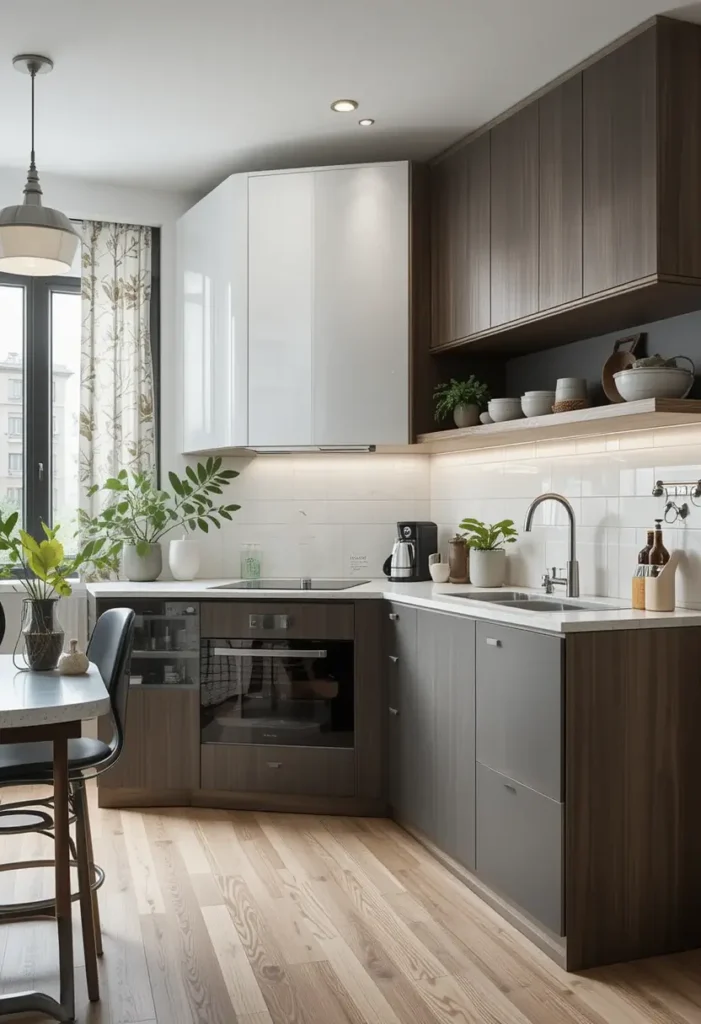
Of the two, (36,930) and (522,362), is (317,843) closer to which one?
(36,930)

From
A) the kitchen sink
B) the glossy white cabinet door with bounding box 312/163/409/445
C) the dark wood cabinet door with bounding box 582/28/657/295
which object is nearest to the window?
the glossy white cabinet door with bounding box 312/163/409/445

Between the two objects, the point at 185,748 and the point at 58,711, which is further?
the point at 185,748

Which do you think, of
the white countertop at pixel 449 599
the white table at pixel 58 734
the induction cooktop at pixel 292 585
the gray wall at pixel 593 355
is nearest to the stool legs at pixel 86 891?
the white table at pixel 58 734

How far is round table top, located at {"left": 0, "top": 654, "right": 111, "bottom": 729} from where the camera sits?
2.11 m

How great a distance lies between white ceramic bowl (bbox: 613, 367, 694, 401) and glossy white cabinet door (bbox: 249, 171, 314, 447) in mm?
1620

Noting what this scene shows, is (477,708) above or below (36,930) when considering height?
above

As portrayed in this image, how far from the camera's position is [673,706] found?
275 cm

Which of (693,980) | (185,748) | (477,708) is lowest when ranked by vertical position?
(693,980)

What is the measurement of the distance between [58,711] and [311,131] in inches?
107

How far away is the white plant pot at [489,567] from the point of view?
4.02 m

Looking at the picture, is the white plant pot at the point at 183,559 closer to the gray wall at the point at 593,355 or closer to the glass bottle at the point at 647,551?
the gray wall at the point at 593,355

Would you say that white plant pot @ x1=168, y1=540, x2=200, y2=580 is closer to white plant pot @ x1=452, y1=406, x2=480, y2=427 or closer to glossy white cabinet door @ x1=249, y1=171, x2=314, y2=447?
glossy white cabinet door @ x1=249, y1=171, x2=314, y2=447

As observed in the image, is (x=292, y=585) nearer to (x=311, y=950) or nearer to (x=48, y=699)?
(x=311, y=950)

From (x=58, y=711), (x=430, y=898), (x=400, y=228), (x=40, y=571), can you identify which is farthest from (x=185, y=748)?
(x=400, y=228)
